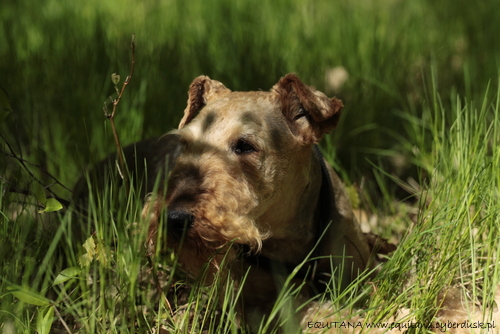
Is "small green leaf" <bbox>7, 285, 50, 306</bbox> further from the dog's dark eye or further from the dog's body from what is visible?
the dog's dark eye

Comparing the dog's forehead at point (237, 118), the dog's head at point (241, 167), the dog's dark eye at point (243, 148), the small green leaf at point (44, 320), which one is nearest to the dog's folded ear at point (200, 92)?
the dog's head at point (241, 167)

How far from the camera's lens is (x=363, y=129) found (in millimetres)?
3857

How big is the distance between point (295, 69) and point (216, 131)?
1735 millimetres

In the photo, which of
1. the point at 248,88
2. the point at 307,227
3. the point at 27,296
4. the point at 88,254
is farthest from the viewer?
the point at 248,88

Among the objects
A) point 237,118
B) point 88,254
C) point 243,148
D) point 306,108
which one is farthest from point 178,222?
point 306,108

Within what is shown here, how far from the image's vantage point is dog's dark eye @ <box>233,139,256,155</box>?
2504mm

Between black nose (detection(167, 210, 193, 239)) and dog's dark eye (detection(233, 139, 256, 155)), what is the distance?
510 mm

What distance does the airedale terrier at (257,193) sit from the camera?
7.06 ft

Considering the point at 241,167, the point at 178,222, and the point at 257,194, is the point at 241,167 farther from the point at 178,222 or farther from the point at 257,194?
the point at 178,222

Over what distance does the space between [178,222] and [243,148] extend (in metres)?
0.56

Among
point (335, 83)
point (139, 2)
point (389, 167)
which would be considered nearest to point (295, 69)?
point (335, 83)

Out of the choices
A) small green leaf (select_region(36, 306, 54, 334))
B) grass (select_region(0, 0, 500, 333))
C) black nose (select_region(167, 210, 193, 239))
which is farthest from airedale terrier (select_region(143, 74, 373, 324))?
small green leaf (select_region(36, 306, 54, 334))

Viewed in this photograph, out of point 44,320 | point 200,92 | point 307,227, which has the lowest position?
point 307,227

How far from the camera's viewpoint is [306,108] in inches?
103
